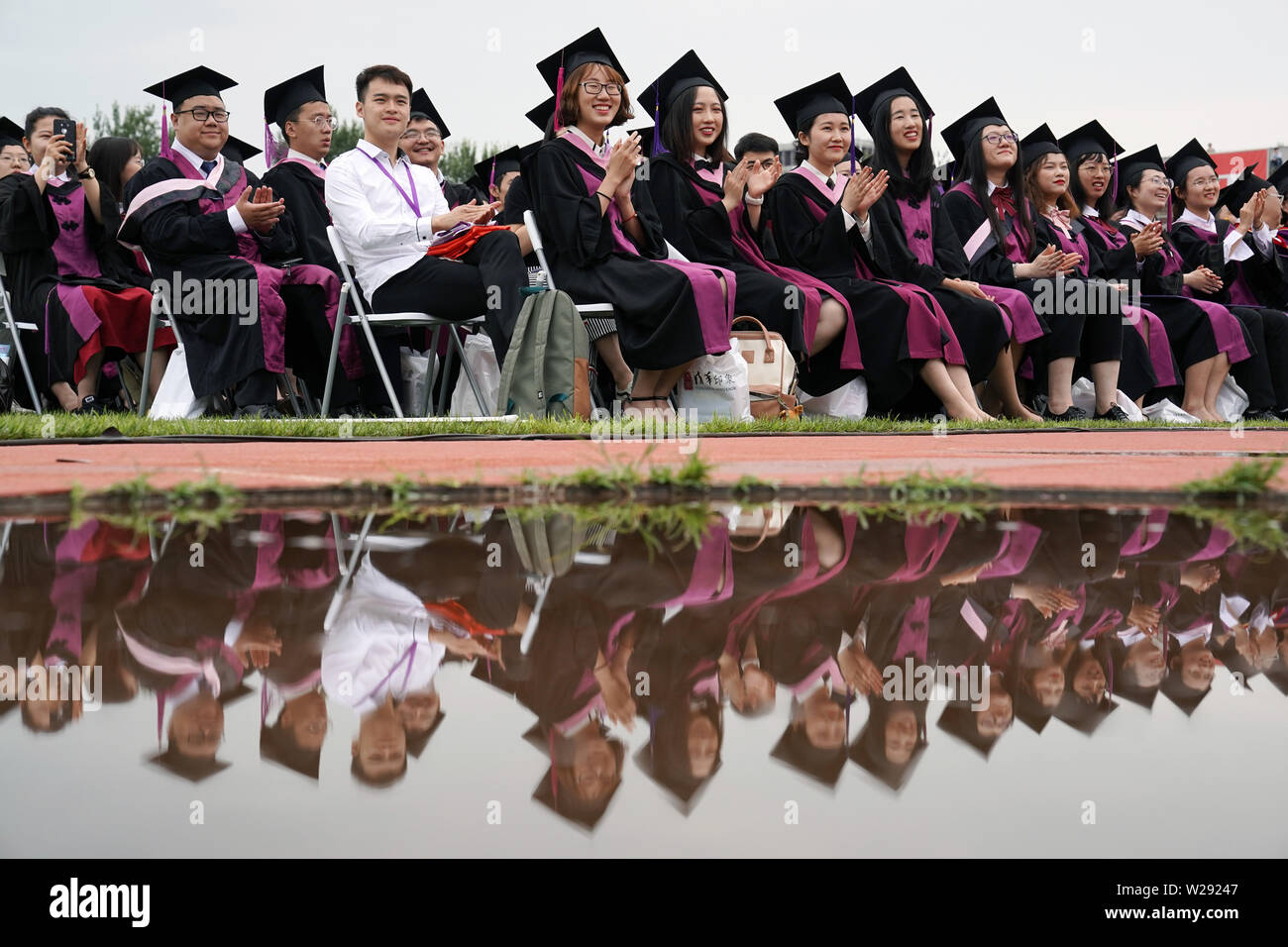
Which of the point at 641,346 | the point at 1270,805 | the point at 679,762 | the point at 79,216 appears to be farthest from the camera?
the point at 79,216

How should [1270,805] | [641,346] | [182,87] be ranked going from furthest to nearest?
[182,87]
[641,346]
[1270,805]

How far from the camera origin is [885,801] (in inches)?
46.3

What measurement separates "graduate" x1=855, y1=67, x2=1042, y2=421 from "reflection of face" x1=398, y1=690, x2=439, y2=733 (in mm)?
7328

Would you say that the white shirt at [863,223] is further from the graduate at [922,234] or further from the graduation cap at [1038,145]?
the graduation cap at [1038,145]

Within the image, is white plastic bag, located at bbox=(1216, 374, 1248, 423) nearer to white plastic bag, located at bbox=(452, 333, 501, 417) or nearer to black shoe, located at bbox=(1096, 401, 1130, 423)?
black shoe, located at bbox=(1096, 401, 1130, 423)

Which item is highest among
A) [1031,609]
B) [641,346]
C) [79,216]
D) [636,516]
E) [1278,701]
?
[79,216]

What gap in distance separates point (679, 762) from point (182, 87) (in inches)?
283

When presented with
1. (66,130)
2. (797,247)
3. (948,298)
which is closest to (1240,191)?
(948,298)

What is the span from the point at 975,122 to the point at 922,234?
113 centimetres

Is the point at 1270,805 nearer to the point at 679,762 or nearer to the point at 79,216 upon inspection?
the point at 679,762

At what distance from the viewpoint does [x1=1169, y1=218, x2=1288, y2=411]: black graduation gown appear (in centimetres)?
1039

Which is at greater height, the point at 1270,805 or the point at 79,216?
the point at 79,216
